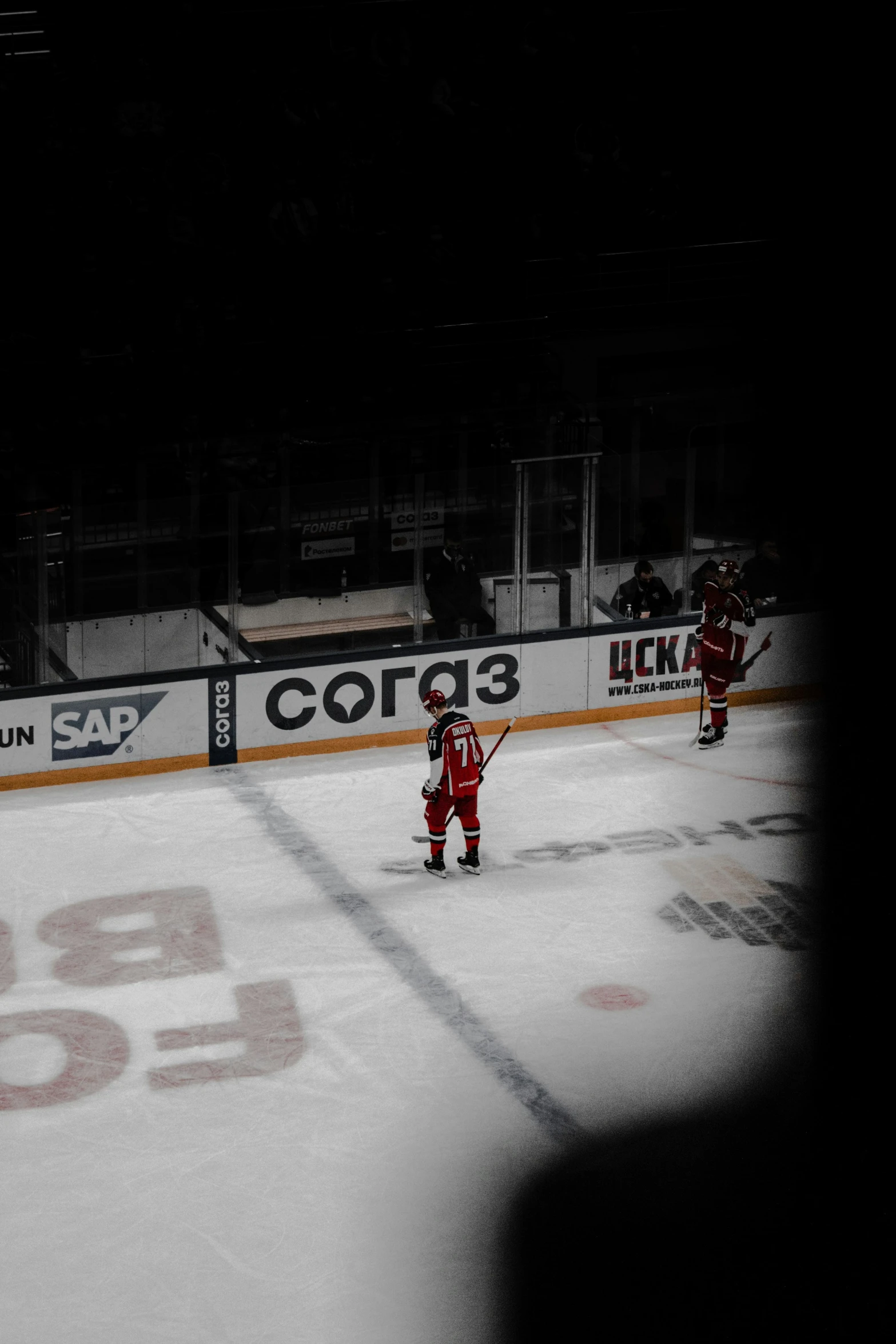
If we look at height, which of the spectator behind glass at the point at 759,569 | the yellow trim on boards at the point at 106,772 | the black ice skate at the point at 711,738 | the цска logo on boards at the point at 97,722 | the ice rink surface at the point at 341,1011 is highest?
the spectator behind glass at the point at 759,569

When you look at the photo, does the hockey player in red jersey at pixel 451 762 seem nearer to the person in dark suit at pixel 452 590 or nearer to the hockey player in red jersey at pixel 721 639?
the person in dark suit at pixel 452 590

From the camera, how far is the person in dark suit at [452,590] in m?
10.7

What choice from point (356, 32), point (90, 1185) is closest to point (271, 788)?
point (90, 1185)

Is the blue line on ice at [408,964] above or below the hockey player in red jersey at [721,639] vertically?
below

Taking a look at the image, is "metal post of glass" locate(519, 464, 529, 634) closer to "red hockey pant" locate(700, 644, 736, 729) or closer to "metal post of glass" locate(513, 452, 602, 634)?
"metal post of glass" locate(513, 452, 602, 634)

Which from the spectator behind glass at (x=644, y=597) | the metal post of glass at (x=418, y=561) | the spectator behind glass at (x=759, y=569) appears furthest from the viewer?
the spectator behind glass at (x=644, y=597)

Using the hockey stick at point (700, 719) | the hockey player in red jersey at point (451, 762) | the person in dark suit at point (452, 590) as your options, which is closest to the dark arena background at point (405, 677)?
the person in dark suit at point (452, 590)

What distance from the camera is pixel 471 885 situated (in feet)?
27.3

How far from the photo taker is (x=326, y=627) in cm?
1048

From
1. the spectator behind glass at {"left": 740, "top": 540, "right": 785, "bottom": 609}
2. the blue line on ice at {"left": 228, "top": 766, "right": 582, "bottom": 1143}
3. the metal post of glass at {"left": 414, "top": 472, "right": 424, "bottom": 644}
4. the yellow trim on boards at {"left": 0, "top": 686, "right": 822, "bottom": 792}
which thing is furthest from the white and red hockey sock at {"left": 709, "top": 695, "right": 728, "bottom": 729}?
the blue line on ice at {"left": 228, "top": 766, "right": 582, "bottom": 1143}

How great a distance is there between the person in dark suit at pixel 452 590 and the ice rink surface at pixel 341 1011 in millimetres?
900

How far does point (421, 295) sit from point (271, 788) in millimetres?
6576

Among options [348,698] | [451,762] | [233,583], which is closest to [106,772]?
[233,583]

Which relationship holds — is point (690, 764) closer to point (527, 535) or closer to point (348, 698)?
point (527, 535)
